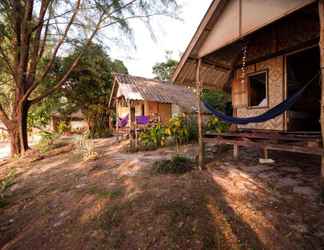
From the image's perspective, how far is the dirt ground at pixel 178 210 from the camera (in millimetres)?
1899

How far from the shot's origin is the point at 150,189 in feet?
10.3

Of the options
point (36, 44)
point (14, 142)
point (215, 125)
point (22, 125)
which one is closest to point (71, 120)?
point (22, 125)

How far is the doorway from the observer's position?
4262mm

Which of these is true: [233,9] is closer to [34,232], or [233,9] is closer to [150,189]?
[150,189]

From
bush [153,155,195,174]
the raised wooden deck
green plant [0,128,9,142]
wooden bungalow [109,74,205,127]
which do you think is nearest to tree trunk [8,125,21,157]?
wooden bungalow [109,74,205,127]

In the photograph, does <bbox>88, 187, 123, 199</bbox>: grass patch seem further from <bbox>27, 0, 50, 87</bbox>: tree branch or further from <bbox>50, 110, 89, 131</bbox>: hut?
<bbox>50, 110, 89, 131</bbox>: hut

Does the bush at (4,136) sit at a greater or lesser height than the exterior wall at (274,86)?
lesser

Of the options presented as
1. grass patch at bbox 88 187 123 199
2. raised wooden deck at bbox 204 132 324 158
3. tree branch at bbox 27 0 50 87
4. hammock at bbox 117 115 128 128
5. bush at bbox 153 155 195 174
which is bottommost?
grass patch at bbox 88 187 123 199

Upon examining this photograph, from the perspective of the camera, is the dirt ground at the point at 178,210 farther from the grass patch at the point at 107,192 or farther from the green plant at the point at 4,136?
the green plant at the point at 4,136

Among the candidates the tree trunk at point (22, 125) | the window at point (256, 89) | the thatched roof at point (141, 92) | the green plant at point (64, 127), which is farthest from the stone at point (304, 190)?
the green plant at point (64, 127)

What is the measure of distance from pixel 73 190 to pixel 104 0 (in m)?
6.84

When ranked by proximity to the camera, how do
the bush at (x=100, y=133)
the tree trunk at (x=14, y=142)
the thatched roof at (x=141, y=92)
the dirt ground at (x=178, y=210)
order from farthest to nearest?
the bush at (x=100, y=133) → the thatched roof at (x=141, y=92) → the tree trunk at (x=14, y=142) → the dirt ground at (x=178, y=210)

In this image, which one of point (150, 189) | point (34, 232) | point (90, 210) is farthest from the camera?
point (150, 189)

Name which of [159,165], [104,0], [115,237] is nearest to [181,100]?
[104,0]
